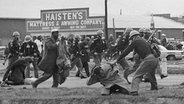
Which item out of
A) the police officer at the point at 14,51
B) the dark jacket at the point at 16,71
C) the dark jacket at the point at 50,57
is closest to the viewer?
the dark jacket at the point at 50,57

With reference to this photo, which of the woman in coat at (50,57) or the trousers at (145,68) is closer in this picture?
the trousers at (145,68)

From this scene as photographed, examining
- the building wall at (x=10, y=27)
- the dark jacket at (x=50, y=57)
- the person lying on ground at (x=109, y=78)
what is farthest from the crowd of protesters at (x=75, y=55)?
the building wall at (x=10, y=27)

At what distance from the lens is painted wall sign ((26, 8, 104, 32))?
3481 cm

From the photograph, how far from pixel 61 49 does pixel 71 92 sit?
1.82 meters

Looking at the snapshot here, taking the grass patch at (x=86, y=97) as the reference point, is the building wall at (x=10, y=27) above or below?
above

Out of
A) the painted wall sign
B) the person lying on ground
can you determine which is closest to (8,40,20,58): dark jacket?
the person lying on ground

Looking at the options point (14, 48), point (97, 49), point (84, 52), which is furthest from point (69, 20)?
point (14, 48)

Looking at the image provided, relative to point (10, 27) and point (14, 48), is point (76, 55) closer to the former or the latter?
point (14, 48)

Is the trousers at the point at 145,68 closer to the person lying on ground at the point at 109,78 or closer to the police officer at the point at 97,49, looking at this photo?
the person lying on ground at the point at 109,78

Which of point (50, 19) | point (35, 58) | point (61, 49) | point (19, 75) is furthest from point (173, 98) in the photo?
point (50, 19)

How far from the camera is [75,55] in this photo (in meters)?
20.9

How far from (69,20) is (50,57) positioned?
68.9 feet

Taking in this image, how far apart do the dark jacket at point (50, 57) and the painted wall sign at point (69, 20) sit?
20.2 m

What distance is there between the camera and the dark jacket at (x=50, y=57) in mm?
14484
